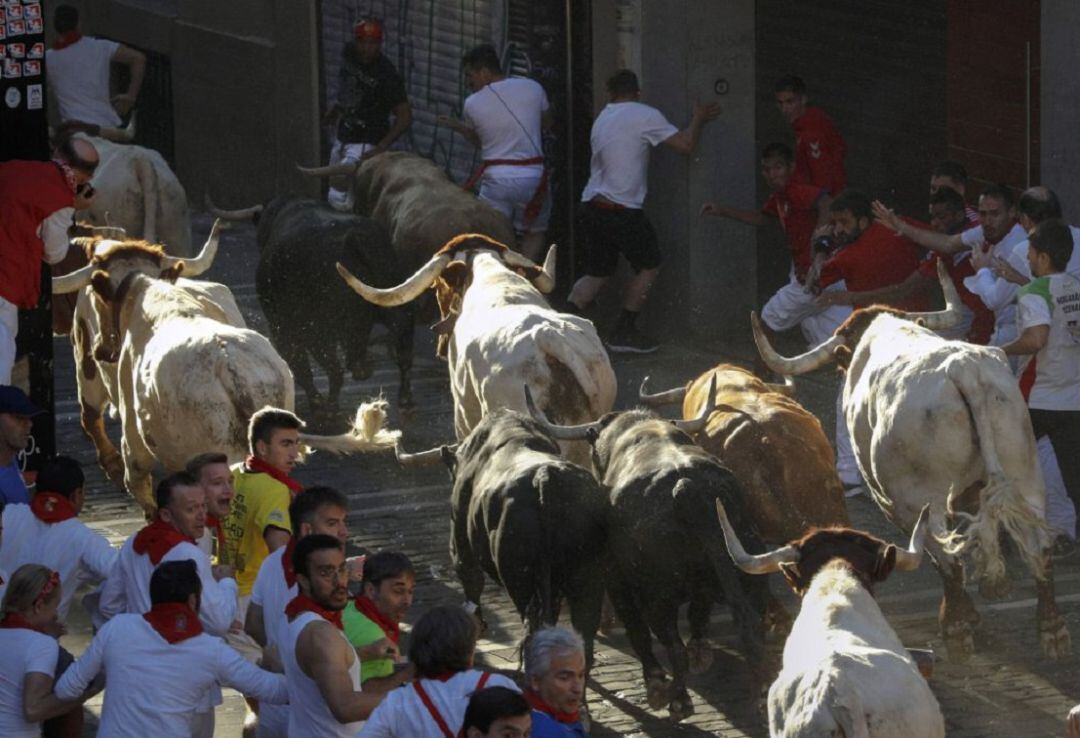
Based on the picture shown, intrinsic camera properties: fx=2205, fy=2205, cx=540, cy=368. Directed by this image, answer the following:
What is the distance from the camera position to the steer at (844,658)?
23.3 feet

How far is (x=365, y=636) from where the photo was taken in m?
7.57

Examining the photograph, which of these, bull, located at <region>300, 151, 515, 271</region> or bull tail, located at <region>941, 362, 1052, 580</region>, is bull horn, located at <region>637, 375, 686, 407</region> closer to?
bull tail, located at <region>941, 362, 1052, 580</region>

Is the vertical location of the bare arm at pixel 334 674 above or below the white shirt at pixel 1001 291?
below

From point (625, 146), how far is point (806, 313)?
293 centimetres

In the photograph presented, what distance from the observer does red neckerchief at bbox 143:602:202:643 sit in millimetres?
7316

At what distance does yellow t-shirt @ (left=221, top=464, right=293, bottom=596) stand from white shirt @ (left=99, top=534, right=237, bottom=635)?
58 centimetres

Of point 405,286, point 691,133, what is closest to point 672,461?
point 405,286

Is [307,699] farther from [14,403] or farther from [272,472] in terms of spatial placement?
[14,403]

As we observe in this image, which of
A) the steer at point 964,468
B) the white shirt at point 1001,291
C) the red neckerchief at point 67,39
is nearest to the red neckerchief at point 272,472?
the steer at point 964,468

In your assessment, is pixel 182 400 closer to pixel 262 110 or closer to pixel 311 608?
pixel 311 608

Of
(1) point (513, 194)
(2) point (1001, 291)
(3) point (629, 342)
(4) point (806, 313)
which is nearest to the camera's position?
(2) point (1001, 291)

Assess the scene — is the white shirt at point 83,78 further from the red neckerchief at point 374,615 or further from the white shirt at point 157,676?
the white shirt at point 157,676

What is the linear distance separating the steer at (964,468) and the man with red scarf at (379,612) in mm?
3437

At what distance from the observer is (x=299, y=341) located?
604 inches
